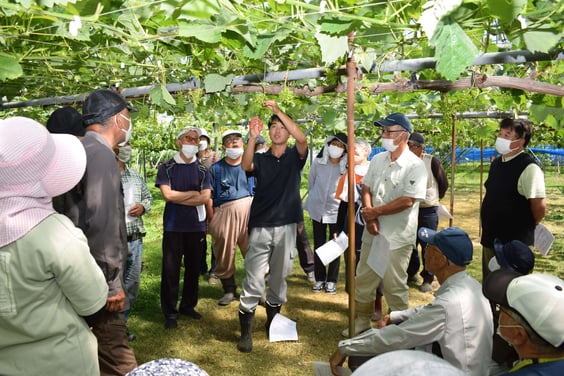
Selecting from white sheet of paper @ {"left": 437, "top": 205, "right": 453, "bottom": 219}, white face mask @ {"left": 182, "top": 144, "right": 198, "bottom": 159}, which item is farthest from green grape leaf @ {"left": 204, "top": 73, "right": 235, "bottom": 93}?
white sheet of paper @ {"left": 437, "top": 205, "right": 453, "bottom": 219}

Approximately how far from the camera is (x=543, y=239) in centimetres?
392

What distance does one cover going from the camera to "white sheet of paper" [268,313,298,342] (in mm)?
4316

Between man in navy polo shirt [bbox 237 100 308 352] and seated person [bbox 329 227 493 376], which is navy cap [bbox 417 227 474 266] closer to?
seated person [bbox 329 227 493 376]

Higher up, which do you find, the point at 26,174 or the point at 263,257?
the point at 26,174

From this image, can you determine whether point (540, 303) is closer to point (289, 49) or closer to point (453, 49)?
point (453, 49)

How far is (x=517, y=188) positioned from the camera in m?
3.95

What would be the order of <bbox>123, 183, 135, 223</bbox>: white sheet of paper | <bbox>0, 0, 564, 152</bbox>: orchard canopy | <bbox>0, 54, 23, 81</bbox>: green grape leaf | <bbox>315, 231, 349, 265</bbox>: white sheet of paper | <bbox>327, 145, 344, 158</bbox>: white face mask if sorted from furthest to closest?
1. <bbox>327, 145, 344, 158</bbox>: white face mask
2. <bbox>123, 183, 135, 223</bbox>: white sheet of paper
3. <bbox>315, 231, 349, 265</bbox>: white sheet of paper
4. <bbox>0, 54, 23, 81</bbox>: green grape leaf
5. <bbox>0, 0, 564, 152</bbox>: orchard canopy

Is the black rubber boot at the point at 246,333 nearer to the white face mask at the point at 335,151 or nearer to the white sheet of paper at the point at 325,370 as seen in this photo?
the white sheet of paper at the point at 325,370

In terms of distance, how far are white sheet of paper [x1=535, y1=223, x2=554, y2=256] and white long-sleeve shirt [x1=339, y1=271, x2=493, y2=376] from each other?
186cm

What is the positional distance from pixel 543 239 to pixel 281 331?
2378 mm

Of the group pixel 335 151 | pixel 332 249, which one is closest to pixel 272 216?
pixel 332 249

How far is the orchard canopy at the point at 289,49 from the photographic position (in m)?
1.99

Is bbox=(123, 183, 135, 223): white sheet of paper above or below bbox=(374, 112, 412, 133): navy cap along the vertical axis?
below

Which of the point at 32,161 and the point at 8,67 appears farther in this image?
the point at 8,67
